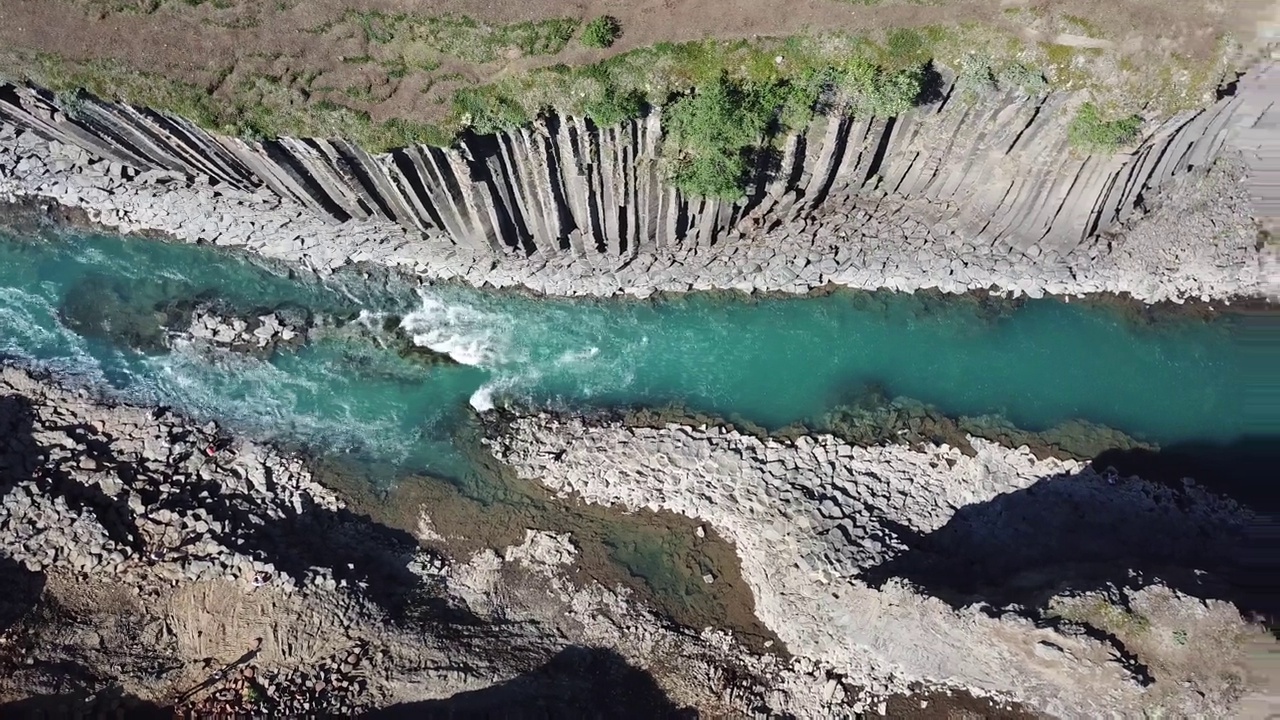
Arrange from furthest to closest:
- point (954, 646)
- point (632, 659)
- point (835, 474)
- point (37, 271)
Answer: point (37, 271) → point (835, 474) → point (632, 659) → point (954, 646)

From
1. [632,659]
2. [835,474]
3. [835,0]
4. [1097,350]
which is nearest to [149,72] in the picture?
[835,0]

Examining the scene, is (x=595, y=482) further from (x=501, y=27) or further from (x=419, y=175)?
(x=501, y=27)

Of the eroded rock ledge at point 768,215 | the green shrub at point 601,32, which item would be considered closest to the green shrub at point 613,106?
the green shrub at point 601,32

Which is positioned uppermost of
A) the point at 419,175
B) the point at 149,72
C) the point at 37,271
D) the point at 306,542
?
the point at 149,72

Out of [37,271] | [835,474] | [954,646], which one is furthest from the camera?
[37,271]

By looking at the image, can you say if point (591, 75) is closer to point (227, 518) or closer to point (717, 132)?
point (717, 132)

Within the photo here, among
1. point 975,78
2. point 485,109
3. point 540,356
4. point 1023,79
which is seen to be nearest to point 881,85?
point 975,78
